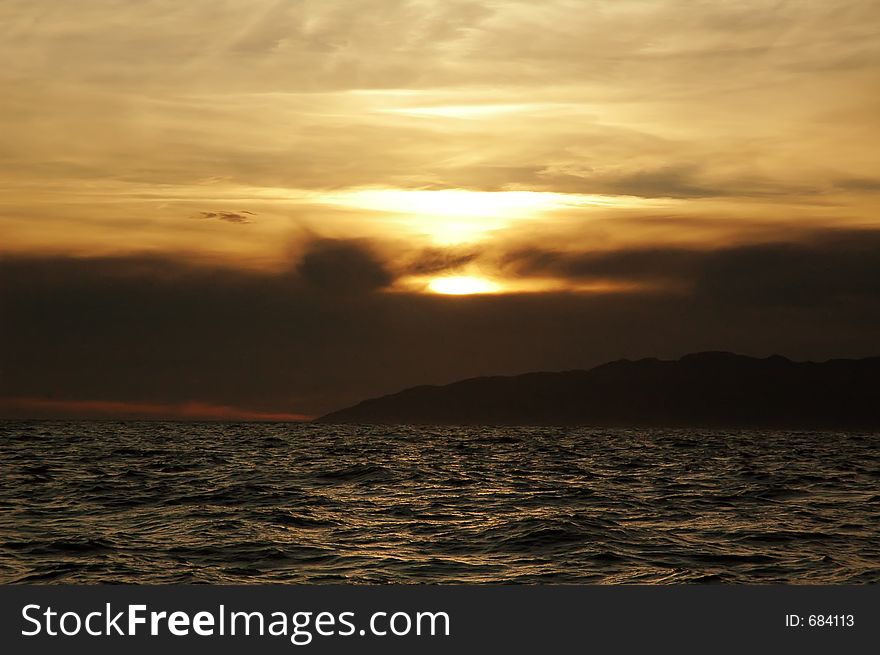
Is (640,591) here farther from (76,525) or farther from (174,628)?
(76,525)

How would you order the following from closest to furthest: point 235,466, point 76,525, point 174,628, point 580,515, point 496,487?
1. point 174,628
2. point 76,525
3. point 580,515
4. point 496,487
5. point 235,466

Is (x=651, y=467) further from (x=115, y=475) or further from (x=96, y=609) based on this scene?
(x=96, y=609)

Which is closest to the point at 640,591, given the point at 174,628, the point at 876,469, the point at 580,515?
the point at 174,628

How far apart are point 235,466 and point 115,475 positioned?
8035mm

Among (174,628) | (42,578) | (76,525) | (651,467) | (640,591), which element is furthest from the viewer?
(651,467)

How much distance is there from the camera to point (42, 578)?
18828 mm

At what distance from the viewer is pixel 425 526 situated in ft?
84.2

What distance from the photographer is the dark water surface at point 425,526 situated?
19984mm

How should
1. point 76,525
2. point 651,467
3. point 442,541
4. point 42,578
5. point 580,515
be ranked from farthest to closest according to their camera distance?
point 651,467 < point 580,515 < point 76,525 < point 442,541 < point 42,578

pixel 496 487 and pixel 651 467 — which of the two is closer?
pixel 496 487

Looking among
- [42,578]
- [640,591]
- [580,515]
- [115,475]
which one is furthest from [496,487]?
[640,591]

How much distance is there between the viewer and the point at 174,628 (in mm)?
12258

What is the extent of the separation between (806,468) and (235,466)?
28079 millimetres

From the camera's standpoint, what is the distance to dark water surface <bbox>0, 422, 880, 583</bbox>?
20.0 metres
